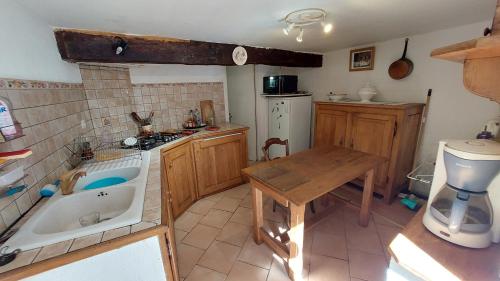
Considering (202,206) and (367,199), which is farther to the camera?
(202,206)

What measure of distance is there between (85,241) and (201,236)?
132 centimetres

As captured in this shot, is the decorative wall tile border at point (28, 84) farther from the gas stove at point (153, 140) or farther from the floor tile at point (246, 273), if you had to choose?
the floor tile at point (246, 273)

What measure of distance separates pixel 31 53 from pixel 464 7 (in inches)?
117

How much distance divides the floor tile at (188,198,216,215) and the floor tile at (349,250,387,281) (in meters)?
1.58

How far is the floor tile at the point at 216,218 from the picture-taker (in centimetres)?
222

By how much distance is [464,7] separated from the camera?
4.83 feet

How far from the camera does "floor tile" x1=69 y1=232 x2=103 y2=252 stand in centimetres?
83

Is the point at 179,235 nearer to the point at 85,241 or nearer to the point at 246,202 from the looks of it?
the point at 246,202

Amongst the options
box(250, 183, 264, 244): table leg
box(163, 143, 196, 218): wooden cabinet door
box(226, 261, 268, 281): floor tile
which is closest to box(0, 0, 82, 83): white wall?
box(163, 143, 196, 218): wooden cabinet door

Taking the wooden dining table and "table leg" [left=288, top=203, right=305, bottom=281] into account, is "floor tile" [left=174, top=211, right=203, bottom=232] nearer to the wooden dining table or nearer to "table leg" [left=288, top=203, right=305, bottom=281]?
the wooden dining table

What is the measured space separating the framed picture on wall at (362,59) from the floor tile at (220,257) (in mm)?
2803

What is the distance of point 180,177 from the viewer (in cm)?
231

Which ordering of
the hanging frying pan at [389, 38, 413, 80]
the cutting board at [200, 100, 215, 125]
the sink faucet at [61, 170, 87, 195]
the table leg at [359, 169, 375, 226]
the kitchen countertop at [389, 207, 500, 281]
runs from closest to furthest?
the kitchen countertop at [389, 207, 500, 281], the sink faucet at [61, 170, 87, 195], the table leg at [359, 169, 375, 226], the hanging frying pan at [389, 38, 413, 80], the cutting board at [200, 100, 215, 125]

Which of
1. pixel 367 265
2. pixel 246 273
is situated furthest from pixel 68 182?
pixel 367 265
